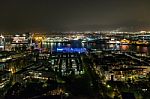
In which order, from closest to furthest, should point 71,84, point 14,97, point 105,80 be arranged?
point 14,97 → point 71,84 → point 105,80

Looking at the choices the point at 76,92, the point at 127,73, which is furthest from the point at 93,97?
the point at 127,73

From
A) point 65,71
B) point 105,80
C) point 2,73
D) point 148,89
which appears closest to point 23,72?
point 2,73

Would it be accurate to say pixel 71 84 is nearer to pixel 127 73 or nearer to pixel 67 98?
pixel 67 98

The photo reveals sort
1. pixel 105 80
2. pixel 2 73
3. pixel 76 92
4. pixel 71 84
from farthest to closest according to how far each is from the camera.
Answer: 1. pixel 2 73
2. pixel 105 80
3. pixel 71 84
4. pixel 76 92

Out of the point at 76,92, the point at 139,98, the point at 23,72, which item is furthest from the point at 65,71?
the point at 139,98

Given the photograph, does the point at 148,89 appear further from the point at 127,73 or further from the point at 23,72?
the point at 23,72

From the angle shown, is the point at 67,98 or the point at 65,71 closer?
the point at 67,98

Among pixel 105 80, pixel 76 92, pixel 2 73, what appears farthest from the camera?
pixel 2 73

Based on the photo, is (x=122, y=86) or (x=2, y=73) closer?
(x=122, y=86)

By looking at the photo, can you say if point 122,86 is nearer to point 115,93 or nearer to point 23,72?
point 115,93
